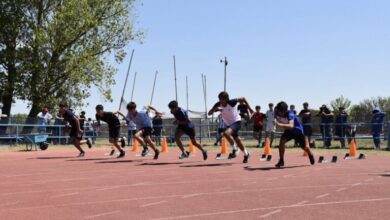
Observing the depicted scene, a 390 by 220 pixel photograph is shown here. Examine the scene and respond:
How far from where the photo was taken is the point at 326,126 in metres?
24.9

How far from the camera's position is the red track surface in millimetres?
7355

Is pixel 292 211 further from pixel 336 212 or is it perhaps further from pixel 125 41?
pixel 125 41

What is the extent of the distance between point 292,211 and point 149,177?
5.01m

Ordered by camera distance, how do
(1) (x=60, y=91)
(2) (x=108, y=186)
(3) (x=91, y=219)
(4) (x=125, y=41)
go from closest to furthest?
1. (3) (x=91, y=219)
2. (2) (x=108, y=186)
3. (1) (x=60, y=91)
4. (4) (x=125, y=41)

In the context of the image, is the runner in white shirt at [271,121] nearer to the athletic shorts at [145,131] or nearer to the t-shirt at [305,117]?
the t-shirt at [305,117]

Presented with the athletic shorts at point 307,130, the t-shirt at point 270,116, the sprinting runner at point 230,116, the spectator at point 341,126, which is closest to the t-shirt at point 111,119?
the sprinting runner at point 230,116

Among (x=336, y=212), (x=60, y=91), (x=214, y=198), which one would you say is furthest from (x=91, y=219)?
(x=60, y=91)

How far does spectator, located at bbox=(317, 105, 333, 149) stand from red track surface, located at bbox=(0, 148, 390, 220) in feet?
33.4

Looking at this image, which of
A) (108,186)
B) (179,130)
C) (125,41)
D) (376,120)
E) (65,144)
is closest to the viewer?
(108,186)

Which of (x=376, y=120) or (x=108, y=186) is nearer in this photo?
(x=108, y=186)

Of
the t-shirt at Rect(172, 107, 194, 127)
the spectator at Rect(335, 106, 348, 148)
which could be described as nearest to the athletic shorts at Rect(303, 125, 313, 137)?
the spectator at Rect(335, 106, 348, 148)

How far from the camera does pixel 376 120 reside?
2334cm

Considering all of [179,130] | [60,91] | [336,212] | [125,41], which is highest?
[125,41]

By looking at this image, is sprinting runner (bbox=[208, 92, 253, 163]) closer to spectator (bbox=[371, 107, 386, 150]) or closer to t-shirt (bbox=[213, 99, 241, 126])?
t-shirt (bbox=[213, 99, 241, 126])
